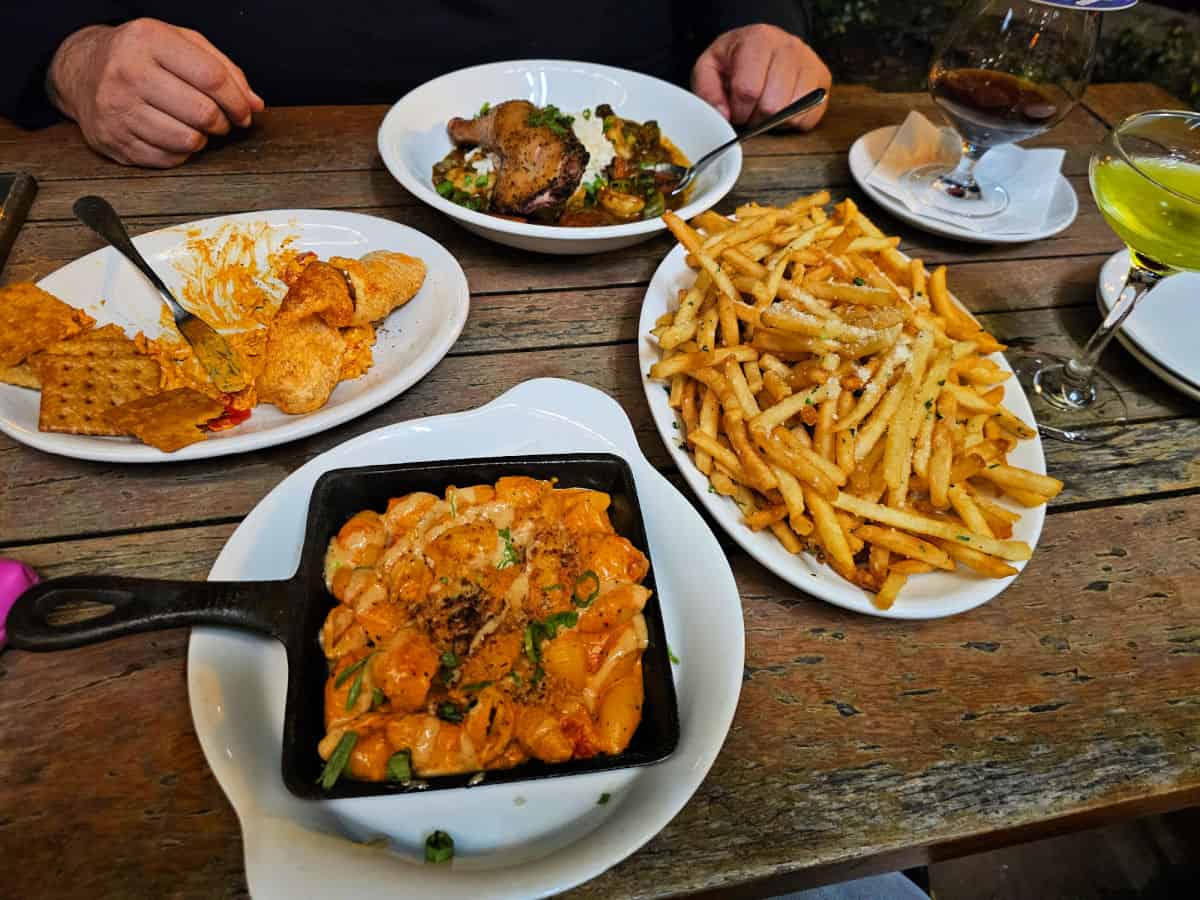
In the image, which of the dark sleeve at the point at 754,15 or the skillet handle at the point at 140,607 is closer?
the skillet handle at the point at 140,607

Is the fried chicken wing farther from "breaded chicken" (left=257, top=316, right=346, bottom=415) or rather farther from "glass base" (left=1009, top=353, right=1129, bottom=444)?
"glass base" (left=1009, top=353, right=1129, bottom=444)

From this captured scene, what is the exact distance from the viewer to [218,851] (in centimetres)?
109

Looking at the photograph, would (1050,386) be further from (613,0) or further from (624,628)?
(613,0)

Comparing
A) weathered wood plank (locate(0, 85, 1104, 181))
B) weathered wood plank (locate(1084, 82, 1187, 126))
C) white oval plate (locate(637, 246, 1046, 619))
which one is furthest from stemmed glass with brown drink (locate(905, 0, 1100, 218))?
weathered wood plank (locate(1084, 82, 1187, 126))

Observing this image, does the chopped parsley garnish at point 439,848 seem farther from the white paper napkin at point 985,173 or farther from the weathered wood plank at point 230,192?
the white paper napkin at point 985,173

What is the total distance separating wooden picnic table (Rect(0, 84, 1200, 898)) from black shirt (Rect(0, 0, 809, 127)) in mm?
751

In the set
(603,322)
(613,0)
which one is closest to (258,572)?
(603,322)

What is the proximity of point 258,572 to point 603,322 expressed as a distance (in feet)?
3.88

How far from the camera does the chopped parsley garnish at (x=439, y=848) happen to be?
105 cm

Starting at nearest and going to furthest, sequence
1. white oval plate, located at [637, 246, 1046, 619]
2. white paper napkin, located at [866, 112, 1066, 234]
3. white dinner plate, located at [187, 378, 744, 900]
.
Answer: white dinner plate, located at [187, 378, 744, 900] < white oval plate, located at [637, 246, 1046, 619] < white paper napkin, located at [866, 112, 1066, 234]

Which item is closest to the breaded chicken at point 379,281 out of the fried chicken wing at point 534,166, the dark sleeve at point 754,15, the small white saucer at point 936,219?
the fried chicken wing at point 534,166

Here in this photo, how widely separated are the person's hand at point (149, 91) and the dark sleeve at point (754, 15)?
6.87ft

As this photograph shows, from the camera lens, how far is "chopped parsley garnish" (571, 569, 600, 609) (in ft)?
4.14

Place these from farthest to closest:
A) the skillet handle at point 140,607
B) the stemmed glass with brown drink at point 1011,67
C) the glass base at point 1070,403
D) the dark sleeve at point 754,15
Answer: the dark sleeve at point 754,15 < the stemmed glass with brown drink at point 1011,67 < the glass base at point 1070,403 < the skillet handle at point 140,607
